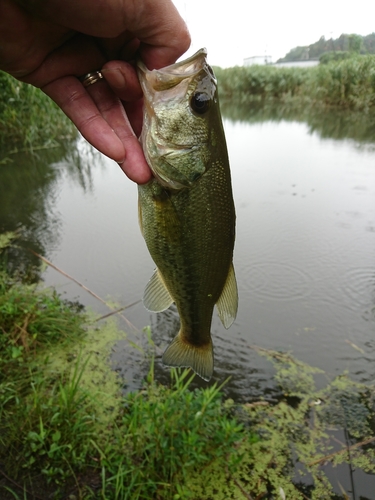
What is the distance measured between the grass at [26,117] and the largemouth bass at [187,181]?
253 inches

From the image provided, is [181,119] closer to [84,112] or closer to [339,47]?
[84,112]

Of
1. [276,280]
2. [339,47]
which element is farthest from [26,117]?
[339,47]

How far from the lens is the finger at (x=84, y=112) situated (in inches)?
63.7

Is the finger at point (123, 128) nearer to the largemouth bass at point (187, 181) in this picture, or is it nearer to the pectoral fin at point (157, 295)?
the largemouth bass at point (187, 181)

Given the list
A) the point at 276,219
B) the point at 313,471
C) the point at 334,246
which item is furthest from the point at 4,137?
the point at 313,471

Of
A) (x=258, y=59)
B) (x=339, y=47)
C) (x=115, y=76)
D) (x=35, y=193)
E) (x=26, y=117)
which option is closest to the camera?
(x=115, y=76)

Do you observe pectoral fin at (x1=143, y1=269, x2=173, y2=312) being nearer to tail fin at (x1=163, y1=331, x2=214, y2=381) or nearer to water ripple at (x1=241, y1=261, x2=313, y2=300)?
tail fin at (x1=163, y1=331, x2=214, y2=381)

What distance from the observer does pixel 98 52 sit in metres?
1.73

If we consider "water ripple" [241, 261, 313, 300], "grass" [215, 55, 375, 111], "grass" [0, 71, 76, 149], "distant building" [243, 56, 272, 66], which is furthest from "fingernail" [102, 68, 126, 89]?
"distant building" [243, 56, 272, 66]

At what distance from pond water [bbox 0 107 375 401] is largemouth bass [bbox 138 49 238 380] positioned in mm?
1642

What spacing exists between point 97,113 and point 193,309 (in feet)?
3.27

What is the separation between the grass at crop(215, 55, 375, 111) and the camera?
45.5 feet

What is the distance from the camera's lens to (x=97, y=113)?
66.9 inches

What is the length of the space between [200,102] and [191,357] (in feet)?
3.71
